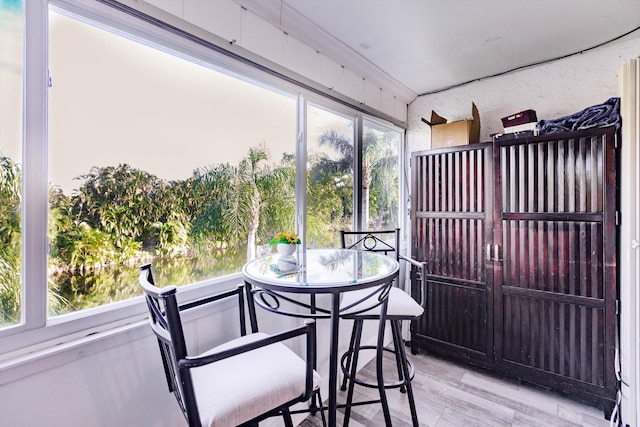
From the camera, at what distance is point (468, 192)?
241 centimetres

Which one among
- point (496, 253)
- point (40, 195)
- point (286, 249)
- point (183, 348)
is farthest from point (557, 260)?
point (40, 195)

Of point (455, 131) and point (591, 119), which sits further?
point (455, 131)

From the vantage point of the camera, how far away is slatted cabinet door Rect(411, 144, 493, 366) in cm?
234

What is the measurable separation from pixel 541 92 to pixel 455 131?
2.47 ft

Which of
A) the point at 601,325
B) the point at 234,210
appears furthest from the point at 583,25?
the point at 234,210

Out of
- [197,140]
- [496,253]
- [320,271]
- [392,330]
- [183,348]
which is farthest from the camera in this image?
[496,253]

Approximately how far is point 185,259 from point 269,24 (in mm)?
1486

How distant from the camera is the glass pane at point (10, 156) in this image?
101cm

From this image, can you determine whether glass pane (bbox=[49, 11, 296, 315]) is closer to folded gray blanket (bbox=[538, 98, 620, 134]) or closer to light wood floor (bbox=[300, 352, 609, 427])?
light wood floor (bbox=[300, 352, 609, 427])

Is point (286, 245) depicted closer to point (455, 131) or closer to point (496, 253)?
point (496, 253)

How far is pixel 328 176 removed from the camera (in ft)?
8.00

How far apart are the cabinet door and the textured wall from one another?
0.64 meters

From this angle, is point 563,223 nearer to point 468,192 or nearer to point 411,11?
point 468,192

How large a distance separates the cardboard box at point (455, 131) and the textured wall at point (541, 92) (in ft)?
0.71
